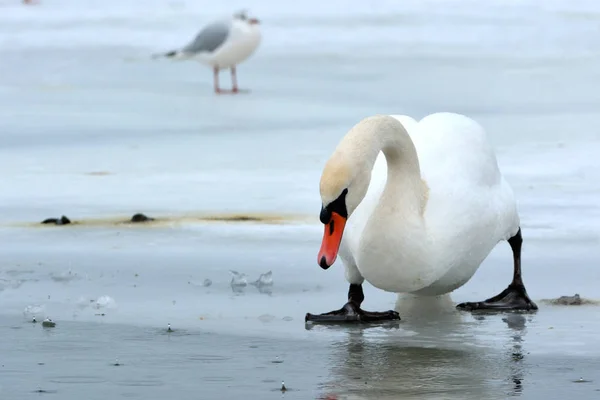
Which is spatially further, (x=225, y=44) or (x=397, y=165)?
(x=225, y=44)

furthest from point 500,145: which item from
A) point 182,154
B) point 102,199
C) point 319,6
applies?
point 319,6

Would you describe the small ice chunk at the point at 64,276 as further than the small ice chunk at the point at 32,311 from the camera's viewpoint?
Yes

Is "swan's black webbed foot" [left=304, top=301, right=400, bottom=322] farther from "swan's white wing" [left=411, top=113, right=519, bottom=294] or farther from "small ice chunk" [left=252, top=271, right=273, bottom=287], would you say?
"small ice chunk" [left=252, top=271, right=273, bottom=287]

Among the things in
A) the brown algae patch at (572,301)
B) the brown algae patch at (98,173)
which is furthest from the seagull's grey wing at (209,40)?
the brown algae patch at (572,301)

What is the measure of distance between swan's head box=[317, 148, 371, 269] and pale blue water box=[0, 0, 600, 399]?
360 millimetres

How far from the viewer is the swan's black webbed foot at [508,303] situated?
228 inches

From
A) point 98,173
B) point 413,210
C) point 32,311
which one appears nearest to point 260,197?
point 98,173

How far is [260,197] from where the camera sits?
8539mm

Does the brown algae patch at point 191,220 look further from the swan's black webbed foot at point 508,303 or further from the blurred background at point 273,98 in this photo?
the swan's black webbed foot at point 508,303

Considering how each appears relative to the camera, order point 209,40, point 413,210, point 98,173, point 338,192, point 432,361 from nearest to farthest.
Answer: point 432,361 → point 338,192 → point 413,210 → point 98,173 → point 209,40

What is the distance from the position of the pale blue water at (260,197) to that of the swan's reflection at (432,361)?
0.05 ft

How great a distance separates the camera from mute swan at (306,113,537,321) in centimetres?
507

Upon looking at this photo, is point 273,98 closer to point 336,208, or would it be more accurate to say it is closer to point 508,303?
point 508,303

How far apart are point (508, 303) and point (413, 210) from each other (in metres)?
0.67
